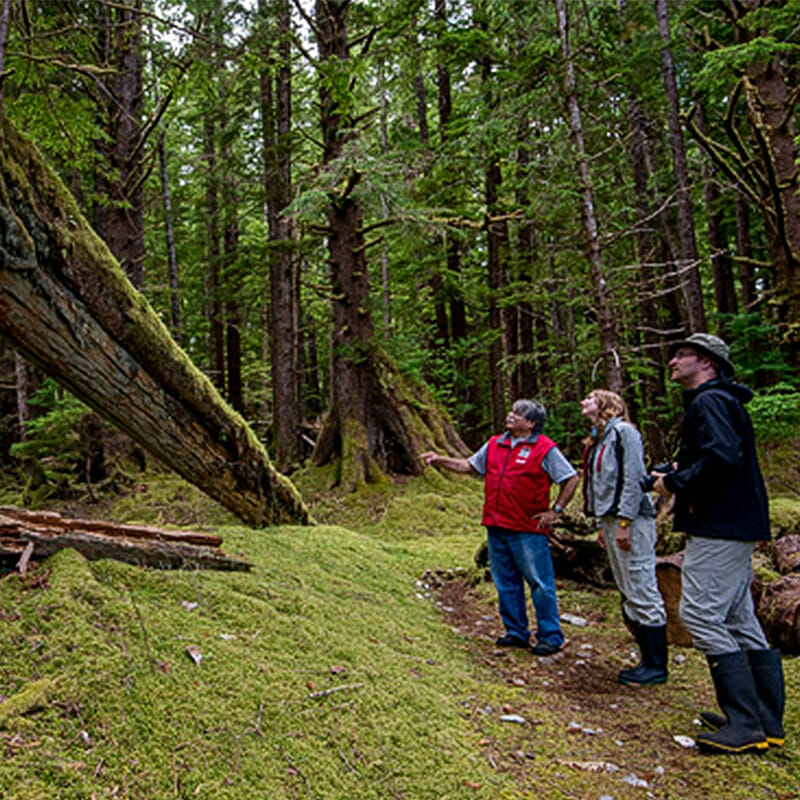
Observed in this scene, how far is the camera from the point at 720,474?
3.57 metres

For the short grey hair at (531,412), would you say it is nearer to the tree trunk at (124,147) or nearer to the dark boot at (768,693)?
the dark boot at (768,693)

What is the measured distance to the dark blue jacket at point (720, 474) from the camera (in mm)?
3514

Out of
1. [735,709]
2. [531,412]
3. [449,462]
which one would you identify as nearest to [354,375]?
[449,462]

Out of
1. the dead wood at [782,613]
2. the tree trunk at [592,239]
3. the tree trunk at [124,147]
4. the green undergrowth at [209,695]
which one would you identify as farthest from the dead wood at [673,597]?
the tree trunk at [124,147]

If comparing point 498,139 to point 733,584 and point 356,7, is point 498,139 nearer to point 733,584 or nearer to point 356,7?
point 356,7

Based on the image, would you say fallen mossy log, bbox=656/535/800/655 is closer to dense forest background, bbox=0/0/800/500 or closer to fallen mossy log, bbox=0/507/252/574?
dense forest background, bbox=0/0/800/500

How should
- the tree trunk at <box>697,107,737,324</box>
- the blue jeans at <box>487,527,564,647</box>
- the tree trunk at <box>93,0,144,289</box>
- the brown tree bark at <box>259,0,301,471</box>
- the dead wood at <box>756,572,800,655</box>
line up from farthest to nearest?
the tree trunk at <box>697,107,737,324</box> < the brown tree bark at <box>259,0,301,471</box> < the tree trunk at <box>93,0,144,289</box> < the blue jeans at <box>487,527,564,647</box> < the dead wood at <box>756,572,800,655</box>

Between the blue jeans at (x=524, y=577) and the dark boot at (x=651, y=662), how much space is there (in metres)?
0.67

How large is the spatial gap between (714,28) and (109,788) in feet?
60.9

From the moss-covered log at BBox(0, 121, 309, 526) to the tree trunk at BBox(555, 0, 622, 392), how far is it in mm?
4945

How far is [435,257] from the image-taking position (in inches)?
632

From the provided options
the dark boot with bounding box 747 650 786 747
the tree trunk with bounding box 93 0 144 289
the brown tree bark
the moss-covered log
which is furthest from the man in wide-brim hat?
the brown tree bark

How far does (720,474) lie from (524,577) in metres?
2.13

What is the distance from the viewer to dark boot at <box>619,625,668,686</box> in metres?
4.38
